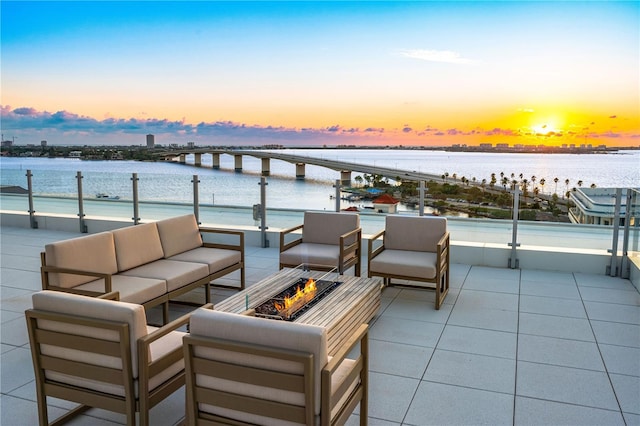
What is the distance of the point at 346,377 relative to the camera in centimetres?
268

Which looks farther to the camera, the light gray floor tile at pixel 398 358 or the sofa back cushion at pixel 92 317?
the light gray floor tile at pixel 398 358

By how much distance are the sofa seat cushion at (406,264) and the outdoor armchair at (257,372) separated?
3.07 metres

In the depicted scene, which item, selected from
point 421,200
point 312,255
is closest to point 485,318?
point 312,255

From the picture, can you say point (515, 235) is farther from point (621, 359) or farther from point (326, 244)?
point (621, 359)

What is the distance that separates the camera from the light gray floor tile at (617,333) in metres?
4.51

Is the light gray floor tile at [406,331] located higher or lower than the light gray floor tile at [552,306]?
lower

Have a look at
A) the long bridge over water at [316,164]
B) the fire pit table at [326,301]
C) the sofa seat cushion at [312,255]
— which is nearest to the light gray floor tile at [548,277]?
the long bridge over water at [316,164]

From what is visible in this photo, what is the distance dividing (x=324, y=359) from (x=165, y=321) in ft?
9.47

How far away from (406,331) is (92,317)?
2.93 meters

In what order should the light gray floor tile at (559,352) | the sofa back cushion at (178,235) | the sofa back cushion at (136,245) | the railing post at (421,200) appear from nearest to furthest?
the light gray floor tile at (559,352) → the sofa back cushion at (136,245) → the sofa back cushion at (178,235) → the railing post at (421,200)

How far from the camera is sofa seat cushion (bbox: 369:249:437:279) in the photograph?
5473mm

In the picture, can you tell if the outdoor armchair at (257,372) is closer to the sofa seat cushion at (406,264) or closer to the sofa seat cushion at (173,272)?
the sofa seat cushion at (173,272)

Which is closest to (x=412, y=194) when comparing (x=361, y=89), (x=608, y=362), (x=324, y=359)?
(x=608, y=362)

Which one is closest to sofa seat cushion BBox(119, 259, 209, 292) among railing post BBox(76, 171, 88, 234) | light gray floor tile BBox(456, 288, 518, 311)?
light gray floor tile BBox(456, 288, 518, 311)
